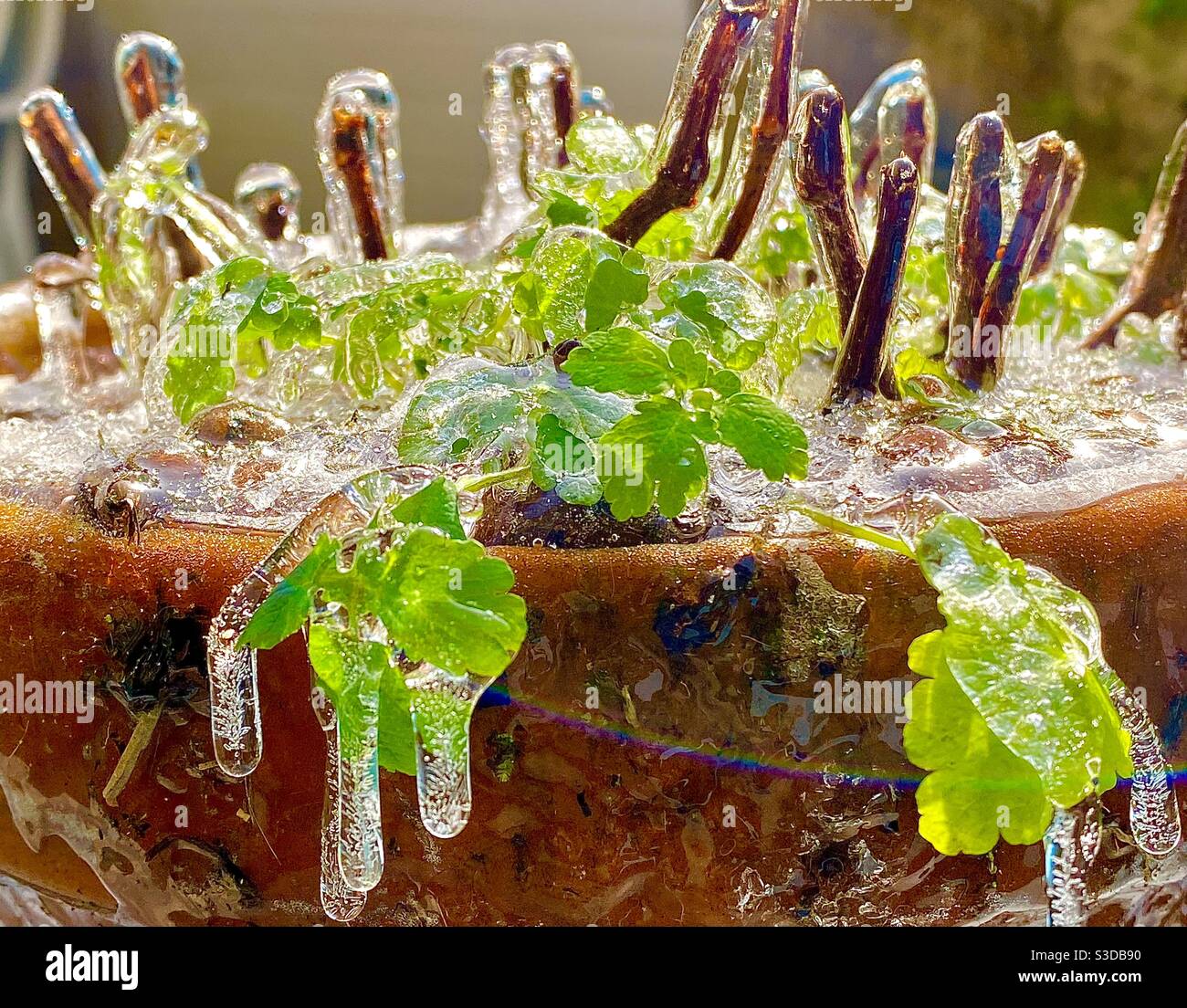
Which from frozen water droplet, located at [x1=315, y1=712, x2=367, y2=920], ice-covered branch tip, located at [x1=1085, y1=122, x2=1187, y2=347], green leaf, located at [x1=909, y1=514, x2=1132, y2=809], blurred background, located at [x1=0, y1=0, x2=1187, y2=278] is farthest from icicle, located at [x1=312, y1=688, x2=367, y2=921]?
blurred background, located at [x1=0, y1=0, x2=1187, y2=278]

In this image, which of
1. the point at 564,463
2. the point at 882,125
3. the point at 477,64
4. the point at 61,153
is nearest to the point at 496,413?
the point at 564,463

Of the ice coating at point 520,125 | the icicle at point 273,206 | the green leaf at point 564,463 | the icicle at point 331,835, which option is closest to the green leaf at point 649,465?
the green leaf at point 564,463

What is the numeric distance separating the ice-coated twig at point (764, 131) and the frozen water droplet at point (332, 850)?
0.34m

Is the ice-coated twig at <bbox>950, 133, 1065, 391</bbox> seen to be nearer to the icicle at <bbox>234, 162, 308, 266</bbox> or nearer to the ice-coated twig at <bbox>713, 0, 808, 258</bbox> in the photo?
the ice-coated twig at <bbox>713, 0, 808, 258</bbox>

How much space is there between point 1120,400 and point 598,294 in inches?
12.1

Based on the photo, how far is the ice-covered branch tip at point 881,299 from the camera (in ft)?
1.73

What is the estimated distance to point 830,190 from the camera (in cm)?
55

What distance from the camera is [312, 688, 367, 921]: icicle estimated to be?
17.3 inches

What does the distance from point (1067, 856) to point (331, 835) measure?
0.86 feet

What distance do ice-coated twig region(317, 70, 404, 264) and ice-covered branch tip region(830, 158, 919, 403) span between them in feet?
0.91

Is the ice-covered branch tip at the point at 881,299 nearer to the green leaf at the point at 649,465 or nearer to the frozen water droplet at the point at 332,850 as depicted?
the green leaf at the point at 649,465

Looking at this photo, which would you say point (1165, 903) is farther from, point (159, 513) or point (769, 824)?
point (159, 513)

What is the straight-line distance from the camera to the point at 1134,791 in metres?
0.44

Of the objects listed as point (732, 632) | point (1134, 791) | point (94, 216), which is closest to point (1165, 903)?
point (1134, 791)
